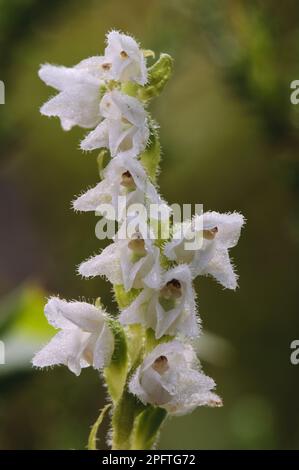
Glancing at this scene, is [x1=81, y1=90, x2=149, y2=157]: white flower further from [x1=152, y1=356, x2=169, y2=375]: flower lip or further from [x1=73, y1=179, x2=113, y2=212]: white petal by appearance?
[x1=152, y1=356, x2=169, y2=375]: flower lip

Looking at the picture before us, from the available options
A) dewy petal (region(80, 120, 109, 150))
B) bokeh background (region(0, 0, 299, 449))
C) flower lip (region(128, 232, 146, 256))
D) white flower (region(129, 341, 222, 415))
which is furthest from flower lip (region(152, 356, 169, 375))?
bokeh background (region(0, 0, 299, 449))

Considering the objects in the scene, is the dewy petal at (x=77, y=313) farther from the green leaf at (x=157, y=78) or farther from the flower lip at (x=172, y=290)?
the green leaf at (x=157, y=78)

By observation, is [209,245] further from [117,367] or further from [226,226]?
[117,367]

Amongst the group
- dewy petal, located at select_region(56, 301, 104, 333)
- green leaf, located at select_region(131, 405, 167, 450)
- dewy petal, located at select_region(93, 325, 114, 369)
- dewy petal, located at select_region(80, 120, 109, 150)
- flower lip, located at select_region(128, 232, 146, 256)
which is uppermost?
dewy petal, located at select_region(80, 120, 109, 150)

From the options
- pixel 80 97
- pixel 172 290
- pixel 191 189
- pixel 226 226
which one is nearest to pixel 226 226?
pixel 226 226
